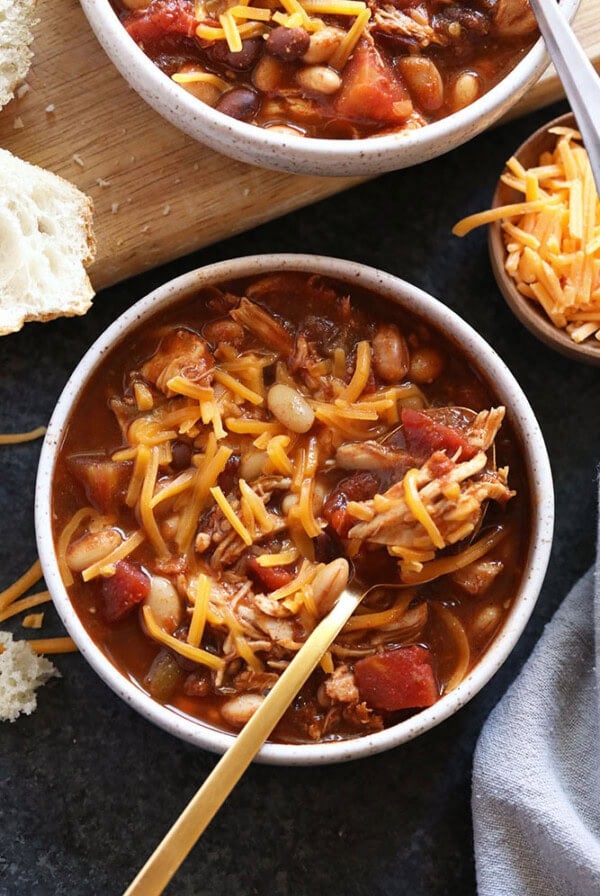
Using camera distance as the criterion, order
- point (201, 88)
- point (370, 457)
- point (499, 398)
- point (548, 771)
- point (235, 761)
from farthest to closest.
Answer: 1. point (548, 771)
2. point (499, 398)
3. point (370, 457)
4. point (201, 88)
5. point (235, 761)

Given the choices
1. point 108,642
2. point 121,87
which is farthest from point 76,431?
point 121,87

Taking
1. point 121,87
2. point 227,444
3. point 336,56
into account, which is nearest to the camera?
point 336,56

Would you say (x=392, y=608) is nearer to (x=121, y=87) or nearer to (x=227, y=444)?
(x=227, y=444)

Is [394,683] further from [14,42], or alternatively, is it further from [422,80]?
[14,42]

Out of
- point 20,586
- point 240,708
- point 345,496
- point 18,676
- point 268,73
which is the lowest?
point 18,676

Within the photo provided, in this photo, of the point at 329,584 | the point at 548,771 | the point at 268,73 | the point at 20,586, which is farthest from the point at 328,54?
the point at 548,771

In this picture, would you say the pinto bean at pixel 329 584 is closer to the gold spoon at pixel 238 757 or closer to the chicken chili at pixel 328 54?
the gold spoon at pixel 238 757
